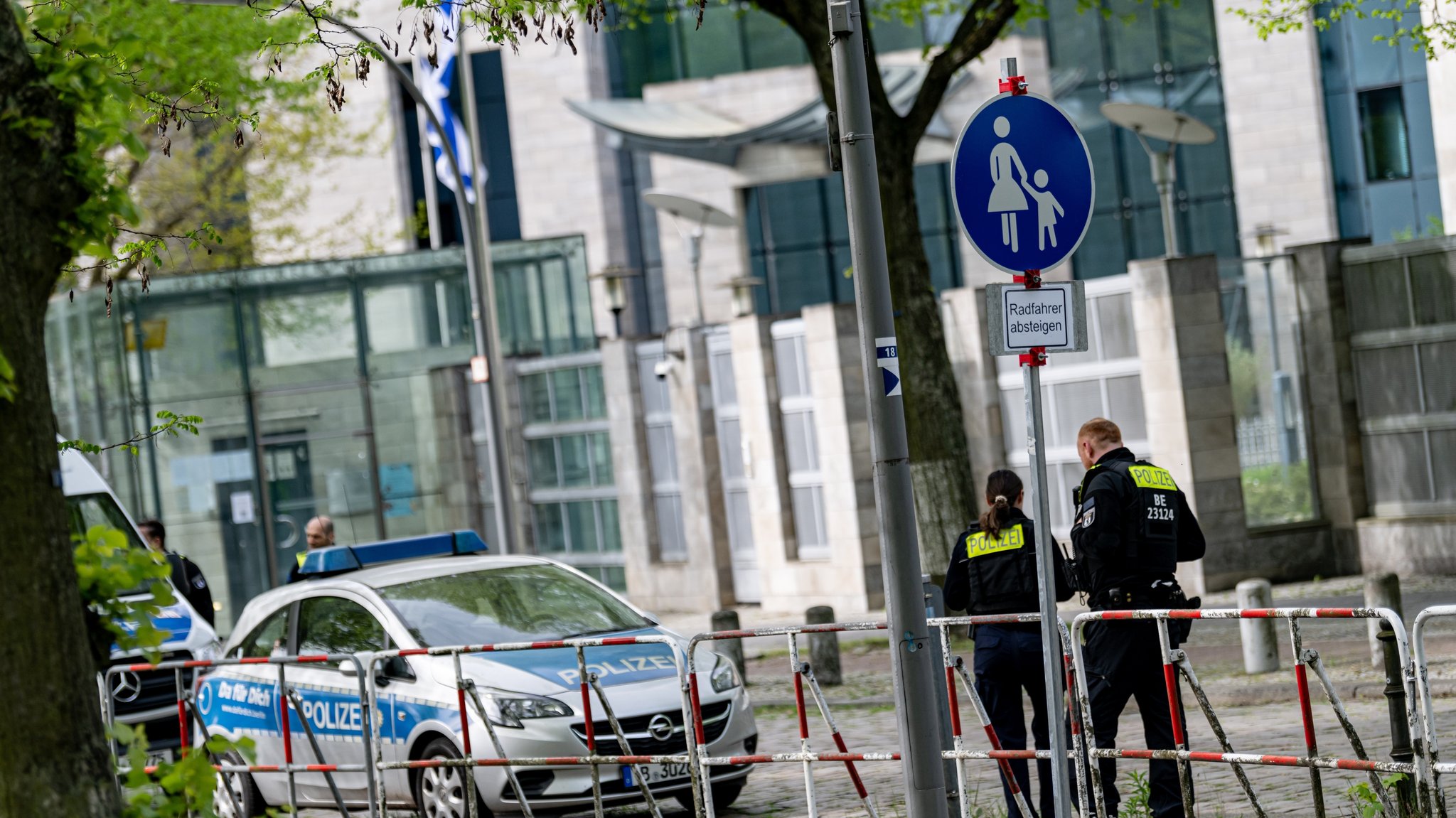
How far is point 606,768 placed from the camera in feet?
30.9

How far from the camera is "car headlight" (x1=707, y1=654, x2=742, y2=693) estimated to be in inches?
407

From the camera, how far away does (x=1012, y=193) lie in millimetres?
6797

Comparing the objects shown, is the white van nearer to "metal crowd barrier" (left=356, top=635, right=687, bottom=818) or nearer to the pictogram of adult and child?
"metal crowd barrier" (left=356, top=635, right=687, bottom=818)

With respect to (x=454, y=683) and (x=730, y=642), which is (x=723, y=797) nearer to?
(x=454, y=683)

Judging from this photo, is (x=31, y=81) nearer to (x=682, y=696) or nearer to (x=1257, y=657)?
(x=682, y=696)

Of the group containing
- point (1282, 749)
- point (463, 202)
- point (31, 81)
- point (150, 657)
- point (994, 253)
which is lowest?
point (1282, 749)

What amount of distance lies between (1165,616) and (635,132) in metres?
24.3

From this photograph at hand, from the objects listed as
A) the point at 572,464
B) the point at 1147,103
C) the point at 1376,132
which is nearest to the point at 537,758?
the point at 572,464

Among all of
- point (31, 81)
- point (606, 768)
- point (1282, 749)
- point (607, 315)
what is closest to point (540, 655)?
point (606, 768)

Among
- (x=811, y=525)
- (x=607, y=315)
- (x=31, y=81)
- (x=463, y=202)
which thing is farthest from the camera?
(x=607, y=315)

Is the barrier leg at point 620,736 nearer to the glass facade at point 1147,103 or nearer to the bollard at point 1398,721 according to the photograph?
the bollard at point 1398,721

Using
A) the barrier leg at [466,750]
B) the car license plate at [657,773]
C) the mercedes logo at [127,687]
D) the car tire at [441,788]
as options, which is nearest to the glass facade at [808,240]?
the mercedes logo at [127,687]

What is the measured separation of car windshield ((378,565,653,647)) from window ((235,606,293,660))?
842mm

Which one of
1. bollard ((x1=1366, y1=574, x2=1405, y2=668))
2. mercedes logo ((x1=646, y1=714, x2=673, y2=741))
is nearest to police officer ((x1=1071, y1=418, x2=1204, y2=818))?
mercedes logo ((x1=646, y1=714, x2=673, y2=741))
